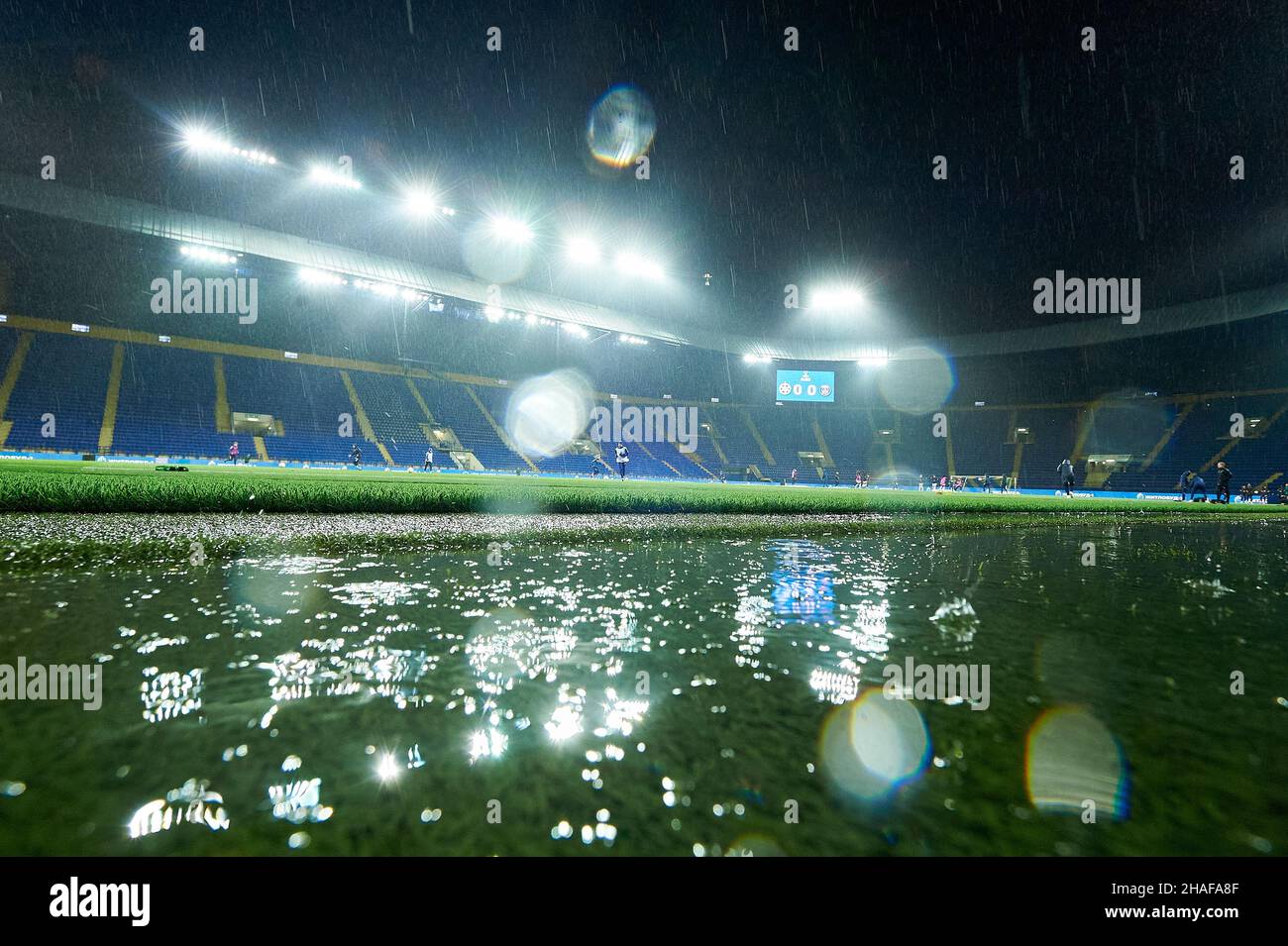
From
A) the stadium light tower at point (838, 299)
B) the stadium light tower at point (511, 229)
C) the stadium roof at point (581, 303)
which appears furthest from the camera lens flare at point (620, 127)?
the stadium light tower at point (838, 299)

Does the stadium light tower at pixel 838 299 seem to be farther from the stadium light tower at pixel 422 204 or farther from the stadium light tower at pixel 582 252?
the stadium light tower at pixel 422 204

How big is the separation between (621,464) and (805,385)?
21487mm

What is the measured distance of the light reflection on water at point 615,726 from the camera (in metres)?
1.13

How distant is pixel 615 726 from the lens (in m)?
1.64

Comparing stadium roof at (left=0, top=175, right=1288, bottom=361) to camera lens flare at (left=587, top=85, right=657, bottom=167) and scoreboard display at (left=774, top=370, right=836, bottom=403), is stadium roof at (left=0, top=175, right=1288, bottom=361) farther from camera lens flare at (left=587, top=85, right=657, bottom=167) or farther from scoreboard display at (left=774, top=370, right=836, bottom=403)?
camera lens flare at (left=587, top=85, right=657, bottom=167)

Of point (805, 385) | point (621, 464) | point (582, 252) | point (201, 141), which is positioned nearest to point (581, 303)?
point (582, 252)

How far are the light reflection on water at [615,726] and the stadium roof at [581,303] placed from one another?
26190mm

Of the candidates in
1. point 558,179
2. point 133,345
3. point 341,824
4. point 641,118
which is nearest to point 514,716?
point 341,824

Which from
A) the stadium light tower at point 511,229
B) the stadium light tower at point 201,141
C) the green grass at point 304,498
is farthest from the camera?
the stadium light tower at point 511,229

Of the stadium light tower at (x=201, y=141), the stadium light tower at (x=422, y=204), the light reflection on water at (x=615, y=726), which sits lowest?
the light reflection on water at (x=615, y=726)

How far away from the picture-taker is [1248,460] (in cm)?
3247

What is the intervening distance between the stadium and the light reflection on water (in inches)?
0.7

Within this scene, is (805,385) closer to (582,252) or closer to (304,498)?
(582,252)
